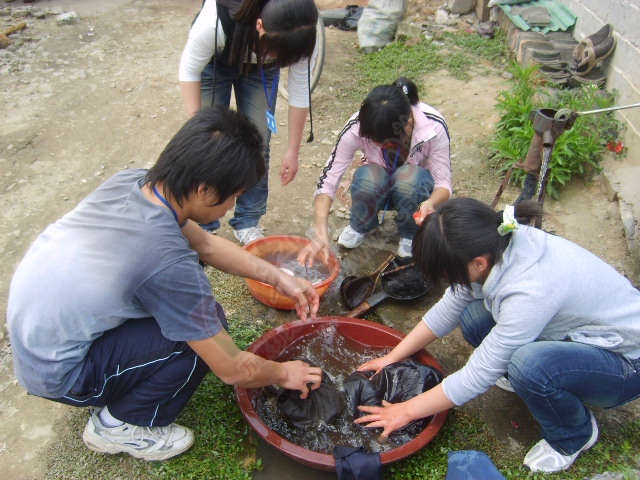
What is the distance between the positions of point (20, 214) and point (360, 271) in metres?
2.32

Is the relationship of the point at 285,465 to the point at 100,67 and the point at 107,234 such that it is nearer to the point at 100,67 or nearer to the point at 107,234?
the point at 107,234

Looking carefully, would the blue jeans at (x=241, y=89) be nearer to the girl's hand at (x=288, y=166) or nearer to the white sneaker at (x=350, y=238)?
the girl's hand at (x=288, y=166)

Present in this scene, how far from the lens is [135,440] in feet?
6.50

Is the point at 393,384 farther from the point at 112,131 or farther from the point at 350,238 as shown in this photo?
the point at 112,131

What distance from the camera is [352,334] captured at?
254 centimetres

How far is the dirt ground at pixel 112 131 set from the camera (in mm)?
3037

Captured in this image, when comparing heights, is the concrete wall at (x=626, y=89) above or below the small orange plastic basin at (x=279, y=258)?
above

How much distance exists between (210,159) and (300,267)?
1.46 metres

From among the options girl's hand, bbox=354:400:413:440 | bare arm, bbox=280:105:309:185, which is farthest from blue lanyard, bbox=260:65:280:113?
girl's hand, bbox=354:400:413:440

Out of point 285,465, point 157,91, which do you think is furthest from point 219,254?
point 157,91

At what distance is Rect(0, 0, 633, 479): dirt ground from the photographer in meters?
3.04

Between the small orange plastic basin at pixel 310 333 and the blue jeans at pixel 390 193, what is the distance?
2.61ft

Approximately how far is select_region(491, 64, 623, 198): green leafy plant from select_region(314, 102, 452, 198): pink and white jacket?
92 centimetres

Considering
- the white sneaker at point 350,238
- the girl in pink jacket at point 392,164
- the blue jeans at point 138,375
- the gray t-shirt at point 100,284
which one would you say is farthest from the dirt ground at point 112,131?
the gray t-shirt at point 100,284
